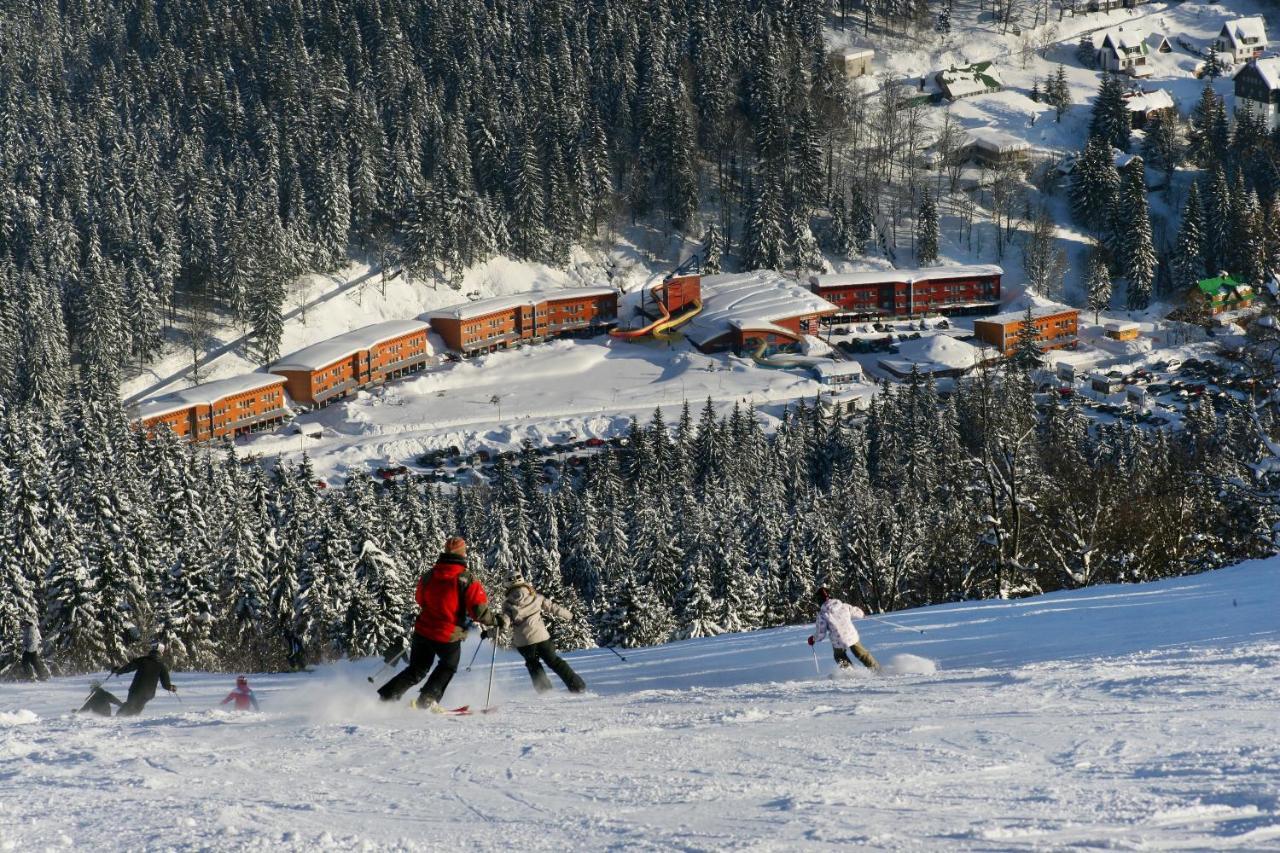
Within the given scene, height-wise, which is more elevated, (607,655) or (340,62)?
(340,62)

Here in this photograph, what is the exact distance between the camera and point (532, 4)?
338 feet

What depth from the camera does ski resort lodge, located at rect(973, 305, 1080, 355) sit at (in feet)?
246

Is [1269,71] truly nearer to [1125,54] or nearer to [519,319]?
[1125,54]

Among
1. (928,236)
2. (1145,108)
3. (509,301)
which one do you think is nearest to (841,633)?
(509,301)

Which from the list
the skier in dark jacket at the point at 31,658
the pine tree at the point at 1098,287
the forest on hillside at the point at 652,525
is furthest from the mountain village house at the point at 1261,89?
the skier in dark jacket at the point at 31,658

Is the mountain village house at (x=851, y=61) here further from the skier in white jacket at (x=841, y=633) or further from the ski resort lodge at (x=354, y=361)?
the skier in white jacket at (x=841, y=633)

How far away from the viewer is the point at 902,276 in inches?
3191

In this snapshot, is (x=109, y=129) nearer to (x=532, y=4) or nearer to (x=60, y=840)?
(x=532, y=4)

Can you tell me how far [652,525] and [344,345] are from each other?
29.1 metres

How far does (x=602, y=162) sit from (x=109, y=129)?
28.9 metres

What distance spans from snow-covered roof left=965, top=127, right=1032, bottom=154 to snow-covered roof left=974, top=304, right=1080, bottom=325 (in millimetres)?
20469

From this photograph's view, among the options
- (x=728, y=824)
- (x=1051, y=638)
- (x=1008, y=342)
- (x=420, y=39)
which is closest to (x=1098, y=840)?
(x=728, y=824)

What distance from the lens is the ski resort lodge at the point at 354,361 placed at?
65438 millimetres

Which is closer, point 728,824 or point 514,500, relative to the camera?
point 728,824
